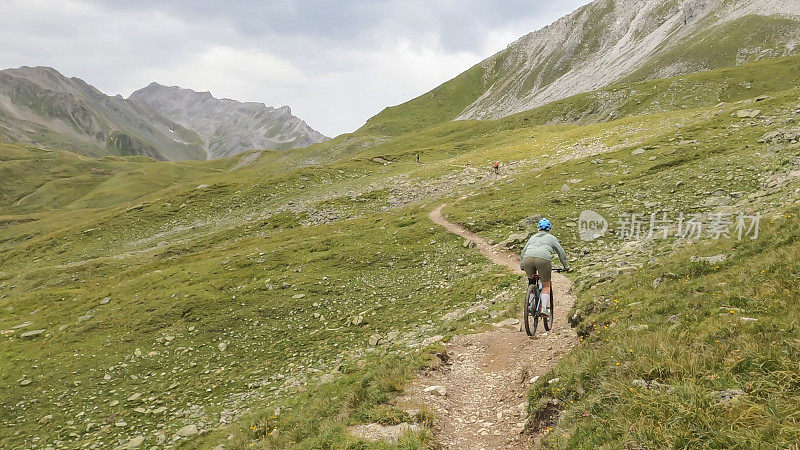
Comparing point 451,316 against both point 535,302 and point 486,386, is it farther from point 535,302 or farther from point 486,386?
point 486,386

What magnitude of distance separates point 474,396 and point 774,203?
1644 cm

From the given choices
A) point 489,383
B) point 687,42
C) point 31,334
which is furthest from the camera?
point 687,42

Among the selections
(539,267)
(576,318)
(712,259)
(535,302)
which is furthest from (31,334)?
(712,259)

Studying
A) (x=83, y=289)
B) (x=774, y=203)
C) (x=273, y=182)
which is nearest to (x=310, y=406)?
(x=774, y=203)

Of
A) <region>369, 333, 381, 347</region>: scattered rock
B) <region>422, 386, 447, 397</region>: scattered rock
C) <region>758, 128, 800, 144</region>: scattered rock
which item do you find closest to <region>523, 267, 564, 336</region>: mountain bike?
<region>422, 386, 447, 397</region>: scattered rock

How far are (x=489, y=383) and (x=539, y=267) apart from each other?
4.29m

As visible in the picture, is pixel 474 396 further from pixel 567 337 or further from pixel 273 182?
pixel 273 182

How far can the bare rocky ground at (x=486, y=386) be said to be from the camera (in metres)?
9.45

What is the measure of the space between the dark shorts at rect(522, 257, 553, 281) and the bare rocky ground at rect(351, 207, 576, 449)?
7.47ft

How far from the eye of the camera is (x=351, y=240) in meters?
37.1

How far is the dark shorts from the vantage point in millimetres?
13133

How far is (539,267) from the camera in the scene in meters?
13.2

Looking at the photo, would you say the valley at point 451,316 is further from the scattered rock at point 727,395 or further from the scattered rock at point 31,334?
the scattered rock at point 31,334

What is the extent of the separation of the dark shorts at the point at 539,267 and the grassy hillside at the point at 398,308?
6.77ft
